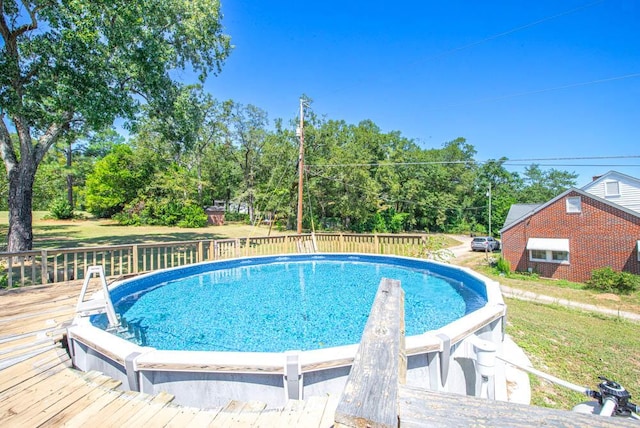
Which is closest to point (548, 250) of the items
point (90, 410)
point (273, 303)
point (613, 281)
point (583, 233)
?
point (583, 233)

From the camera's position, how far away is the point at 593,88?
11.3 m

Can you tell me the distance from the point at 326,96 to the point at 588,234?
16.2m

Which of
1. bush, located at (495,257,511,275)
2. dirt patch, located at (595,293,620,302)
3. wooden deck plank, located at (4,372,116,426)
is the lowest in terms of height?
dirt patch, located at (595,293,620,302)

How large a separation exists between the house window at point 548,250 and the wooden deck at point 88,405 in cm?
1833

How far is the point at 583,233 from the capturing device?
15.1 m

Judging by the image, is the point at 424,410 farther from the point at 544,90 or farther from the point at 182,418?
the point at 544,90

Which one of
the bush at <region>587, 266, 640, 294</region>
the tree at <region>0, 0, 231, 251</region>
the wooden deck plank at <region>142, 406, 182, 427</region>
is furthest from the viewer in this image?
the bush at <region>587, 266, 640, 294</region>

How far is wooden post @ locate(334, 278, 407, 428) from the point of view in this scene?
0.68 m

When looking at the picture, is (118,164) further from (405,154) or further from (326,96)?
(405,154)

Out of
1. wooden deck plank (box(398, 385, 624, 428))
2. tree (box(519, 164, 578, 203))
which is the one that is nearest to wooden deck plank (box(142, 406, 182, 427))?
wooden deck plank (box(398, 385, 624, 428))

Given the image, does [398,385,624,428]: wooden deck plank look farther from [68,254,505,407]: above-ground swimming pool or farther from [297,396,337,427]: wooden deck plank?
[68,254,505,407]: above-ground swimming pool

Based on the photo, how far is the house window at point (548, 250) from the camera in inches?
611

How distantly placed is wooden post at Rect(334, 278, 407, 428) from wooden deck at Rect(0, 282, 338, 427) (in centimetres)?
117

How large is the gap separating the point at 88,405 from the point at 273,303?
171 inches
